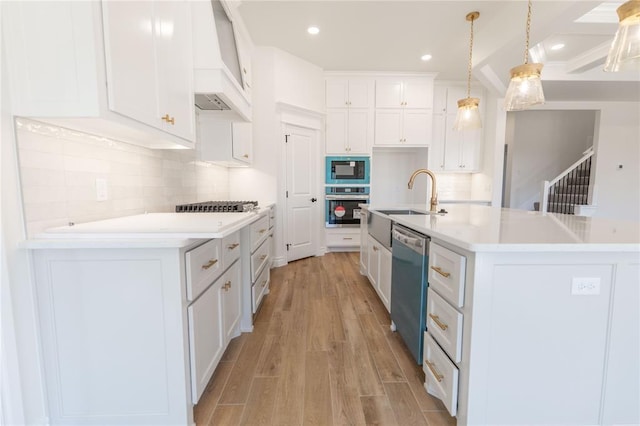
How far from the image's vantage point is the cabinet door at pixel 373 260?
8.29 ft

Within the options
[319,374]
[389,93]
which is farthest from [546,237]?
[389,93]

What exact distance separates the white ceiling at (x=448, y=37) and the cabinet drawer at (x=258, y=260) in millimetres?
2313

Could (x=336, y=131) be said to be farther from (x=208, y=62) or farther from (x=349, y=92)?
(x=208, y=62)

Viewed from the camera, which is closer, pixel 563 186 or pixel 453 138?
pixel 453 138

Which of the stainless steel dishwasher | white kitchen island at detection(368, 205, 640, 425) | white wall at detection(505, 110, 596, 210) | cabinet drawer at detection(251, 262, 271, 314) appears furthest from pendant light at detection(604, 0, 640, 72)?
white wall at detection(505, 110, 596, 210)

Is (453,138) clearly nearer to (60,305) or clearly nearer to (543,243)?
(543,243)

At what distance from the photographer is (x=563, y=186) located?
5.48 m

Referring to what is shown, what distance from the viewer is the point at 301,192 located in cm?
409

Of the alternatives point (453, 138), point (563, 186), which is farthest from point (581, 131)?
point (453, 138)

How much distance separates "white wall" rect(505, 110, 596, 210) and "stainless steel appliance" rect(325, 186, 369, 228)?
14.5 feet

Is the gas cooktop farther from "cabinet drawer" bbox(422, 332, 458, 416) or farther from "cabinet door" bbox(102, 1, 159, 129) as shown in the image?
"cabinet drawer" bbox(422, 332, 458, 416)

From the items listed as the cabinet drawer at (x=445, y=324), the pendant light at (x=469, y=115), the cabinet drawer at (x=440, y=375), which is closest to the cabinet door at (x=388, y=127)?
the pendant light at (x=469, y=115)

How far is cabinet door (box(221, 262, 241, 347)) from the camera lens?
1.60 metres

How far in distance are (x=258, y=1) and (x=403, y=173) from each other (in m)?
3.63
